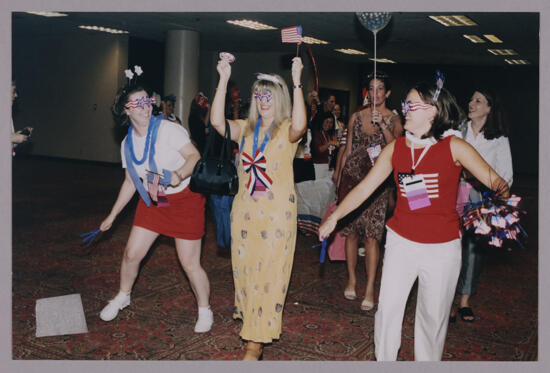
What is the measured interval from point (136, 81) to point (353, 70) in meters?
19.6

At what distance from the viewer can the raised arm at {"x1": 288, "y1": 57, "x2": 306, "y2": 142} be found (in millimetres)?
3361

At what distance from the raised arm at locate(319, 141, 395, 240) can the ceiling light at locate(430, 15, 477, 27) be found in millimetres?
9933

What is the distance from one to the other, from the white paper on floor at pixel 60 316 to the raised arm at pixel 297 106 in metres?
2.17

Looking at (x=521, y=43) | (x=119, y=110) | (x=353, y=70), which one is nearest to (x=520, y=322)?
(x=119, y=110)

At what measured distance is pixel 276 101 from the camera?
11.8 ft

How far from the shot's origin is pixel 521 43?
50.4 feet

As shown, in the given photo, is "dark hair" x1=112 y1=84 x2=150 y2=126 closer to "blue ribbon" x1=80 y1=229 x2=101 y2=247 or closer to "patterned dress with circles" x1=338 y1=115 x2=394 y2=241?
"blue ribbon" x1=80 y1=229 x2=101 y2=247

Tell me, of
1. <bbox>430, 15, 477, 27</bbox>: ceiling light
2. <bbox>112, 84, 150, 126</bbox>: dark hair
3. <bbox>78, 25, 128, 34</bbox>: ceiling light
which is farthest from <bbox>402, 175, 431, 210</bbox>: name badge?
<bbox>78, 25, 128, 34</bbox>: ceiling light

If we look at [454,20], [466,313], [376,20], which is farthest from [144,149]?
[454,20]

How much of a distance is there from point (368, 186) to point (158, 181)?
146 cm

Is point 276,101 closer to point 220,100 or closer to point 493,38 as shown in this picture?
point 220,100

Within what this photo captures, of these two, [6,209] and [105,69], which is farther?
[105,69]

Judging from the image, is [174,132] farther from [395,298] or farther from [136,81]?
[395,298]

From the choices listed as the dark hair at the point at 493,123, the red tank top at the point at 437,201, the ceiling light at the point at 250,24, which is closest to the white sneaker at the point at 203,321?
the red tank top at the point at 437,201
